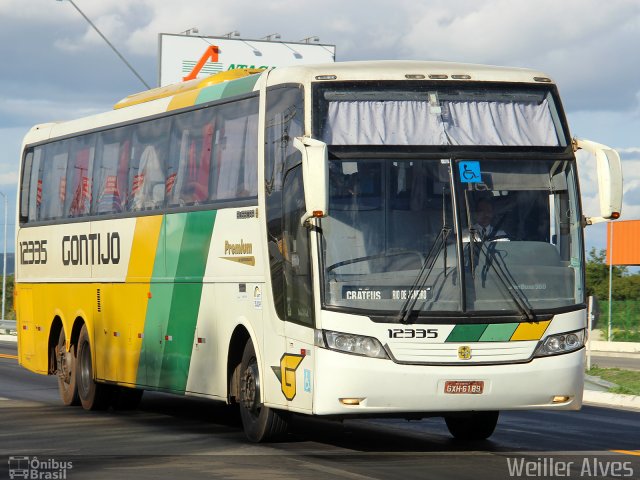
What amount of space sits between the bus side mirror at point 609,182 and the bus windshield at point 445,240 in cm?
38

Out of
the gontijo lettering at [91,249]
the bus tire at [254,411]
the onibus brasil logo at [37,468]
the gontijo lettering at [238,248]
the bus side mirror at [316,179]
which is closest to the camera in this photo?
the onibus brasil logo at [37,468]

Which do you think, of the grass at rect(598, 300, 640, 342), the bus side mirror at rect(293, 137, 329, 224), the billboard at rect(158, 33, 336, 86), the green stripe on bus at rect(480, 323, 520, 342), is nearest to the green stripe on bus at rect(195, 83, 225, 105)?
the bus side mirror at rect(293, 137, 329, 224)

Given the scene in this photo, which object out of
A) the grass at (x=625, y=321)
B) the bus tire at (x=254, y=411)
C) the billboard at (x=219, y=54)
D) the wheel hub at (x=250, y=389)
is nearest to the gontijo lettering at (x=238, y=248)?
the bus tire at (x=254, y=411)

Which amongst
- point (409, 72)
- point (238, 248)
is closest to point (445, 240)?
point (409, 72)

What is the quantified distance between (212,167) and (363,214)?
319 cm

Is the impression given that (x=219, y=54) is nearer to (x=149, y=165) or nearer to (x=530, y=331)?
(x=149, y=165)

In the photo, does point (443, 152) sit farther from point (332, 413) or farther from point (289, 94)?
point (332, 413)

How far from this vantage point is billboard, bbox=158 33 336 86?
2013 inches

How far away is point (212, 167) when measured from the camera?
15211 millimetres

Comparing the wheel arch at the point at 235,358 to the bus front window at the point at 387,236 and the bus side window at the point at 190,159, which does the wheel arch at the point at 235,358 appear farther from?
the bus front window at the point at 387,236

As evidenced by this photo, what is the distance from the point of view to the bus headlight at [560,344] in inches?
495

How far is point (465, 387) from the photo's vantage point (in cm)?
1229

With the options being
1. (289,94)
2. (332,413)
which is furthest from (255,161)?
(332,413)

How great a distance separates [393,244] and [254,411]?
267cm
